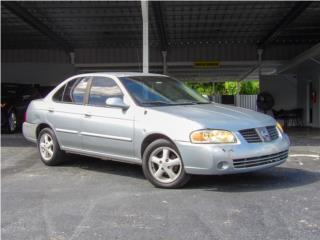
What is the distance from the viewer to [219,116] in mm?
7191

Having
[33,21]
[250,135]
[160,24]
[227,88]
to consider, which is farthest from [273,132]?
[227,88]

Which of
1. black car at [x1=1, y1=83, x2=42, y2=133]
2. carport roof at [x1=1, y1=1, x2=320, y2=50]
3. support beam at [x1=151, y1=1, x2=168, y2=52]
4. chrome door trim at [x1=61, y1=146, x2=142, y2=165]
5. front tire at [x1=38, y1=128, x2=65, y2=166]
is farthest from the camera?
carport roof at [x1=1, y1=1, x2=320, y2=50]

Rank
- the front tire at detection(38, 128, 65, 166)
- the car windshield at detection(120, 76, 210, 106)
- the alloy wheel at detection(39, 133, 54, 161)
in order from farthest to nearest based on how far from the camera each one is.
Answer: the alloy wheel at detection(39, 133, 54, 161), the front tire at detection(38, 128, 65, 166), the car windshield at detection(120, 76, 210, 106)

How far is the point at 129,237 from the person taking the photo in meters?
5.08

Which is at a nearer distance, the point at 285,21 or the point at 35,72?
the point at 285,21

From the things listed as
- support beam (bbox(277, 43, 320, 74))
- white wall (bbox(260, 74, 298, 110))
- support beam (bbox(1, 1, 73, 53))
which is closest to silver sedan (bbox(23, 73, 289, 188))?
support beam (bbox(1, 1, 73, 53))

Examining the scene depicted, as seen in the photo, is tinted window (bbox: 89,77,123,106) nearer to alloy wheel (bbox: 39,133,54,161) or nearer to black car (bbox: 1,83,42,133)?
alloy wheel (bbox: 39,133,54,161)

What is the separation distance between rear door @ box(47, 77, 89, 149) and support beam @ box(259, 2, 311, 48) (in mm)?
10363

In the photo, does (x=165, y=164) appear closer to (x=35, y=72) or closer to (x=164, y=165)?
(x=164, y=165)

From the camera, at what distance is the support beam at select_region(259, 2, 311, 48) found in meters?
17.3

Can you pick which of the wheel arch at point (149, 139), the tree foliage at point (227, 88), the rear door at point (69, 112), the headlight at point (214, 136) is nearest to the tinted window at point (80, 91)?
the rear door at point (69, 112)

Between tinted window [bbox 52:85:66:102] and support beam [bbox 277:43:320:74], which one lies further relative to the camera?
support beam [bbox 277:43:320:74]

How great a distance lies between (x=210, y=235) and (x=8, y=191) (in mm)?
3303

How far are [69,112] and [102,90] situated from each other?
2.42ft
